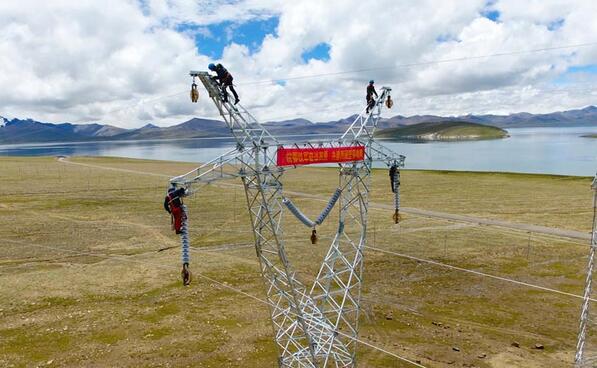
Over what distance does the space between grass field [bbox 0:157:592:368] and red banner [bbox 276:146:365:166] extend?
41.3 ft

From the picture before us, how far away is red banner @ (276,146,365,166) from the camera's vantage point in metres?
19.5

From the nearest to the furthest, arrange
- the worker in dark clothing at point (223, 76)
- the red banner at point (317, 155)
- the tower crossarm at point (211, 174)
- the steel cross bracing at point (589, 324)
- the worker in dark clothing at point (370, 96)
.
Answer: the tower crossarm at point (211, 174) → the worker in dark clothing at point (223, 76) → the red banner at point (317, 155) → the steel cross bracing at point (589, 324) → the worker in dark clothing at point (370, 96)

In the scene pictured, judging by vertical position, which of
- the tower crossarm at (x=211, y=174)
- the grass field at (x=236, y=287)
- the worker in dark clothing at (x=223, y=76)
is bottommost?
the grass field at (x=236, y=287)

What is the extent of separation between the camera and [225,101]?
715 inches

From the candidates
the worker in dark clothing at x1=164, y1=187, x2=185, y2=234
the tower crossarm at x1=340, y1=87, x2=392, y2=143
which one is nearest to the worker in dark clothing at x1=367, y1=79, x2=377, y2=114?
the tower crossarm at x1=340, y1=87, x2=392, y2=143

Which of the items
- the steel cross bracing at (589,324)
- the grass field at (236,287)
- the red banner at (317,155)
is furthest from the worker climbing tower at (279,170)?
the steel cross bracing at (589,324)

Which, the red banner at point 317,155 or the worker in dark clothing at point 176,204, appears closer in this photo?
the worker in dark clothing at point 176,204

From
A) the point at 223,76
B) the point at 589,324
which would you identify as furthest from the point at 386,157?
the point at 589,324

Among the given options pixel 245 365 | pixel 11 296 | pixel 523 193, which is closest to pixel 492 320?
pixel 245 365

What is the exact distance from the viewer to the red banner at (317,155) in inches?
768

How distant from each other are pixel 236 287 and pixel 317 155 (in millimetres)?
20568

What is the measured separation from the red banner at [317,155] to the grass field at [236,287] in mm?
12595

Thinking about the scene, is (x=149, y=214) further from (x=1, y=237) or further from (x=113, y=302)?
(x=113, y=302)

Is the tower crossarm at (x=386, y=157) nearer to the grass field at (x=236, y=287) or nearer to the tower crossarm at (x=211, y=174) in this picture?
the tower crossarm at (x=211, y=174)
